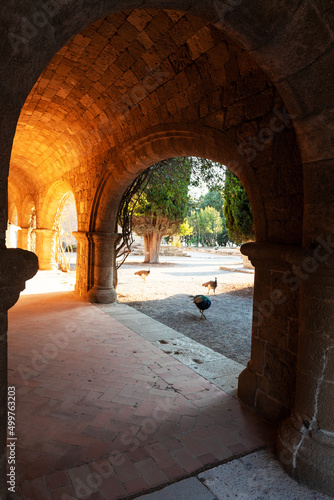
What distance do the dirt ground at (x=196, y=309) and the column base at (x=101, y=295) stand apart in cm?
75

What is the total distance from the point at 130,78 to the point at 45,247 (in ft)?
26.7

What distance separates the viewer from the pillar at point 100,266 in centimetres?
628

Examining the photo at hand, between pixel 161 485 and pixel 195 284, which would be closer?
pixel 161 485

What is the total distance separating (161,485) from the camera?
1764 millimetres

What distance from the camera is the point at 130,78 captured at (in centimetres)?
390

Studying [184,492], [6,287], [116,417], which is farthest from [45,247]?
[6,287]

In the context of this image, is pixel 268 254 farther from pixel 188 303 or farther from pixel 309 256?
pixel 188 303

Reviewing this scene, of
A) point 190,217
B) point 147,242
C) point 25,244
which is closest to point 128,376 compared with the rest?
point 25,244

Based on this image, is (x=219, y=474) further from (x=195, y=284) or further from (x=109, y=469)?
(x=195, y=284)

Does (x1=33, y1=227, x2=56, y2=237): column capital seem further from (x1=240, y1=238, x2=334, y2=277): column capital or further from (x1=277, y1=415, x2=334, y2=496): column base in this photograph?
(x1=277, y1=415, x2=334, y2=496): column base

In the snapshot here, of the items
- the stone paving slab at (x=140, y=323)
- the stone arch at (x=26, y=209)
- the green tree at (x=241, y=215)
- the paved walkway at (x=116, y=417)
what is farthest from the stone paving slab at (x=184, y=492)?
the stone arch at (x=26, y=209)

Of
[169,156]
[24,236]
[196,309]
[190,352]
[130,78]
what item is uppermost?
[130,78]

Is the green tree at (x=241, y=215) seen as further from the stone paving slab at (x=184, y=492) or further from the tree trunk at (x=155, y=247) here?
the tree trunk at (x=155, y=247)

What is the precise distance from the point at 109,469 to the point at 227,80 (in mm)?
3077
